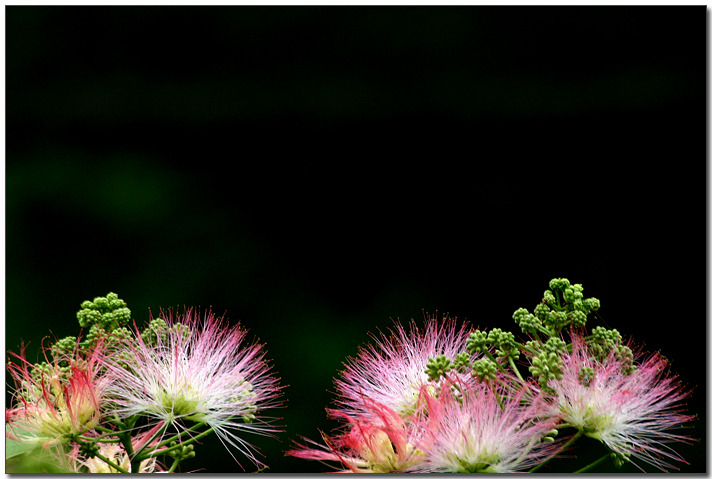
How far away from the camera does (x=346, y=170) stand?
205 centimetres

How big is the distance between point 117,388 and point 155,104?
126 centimetres

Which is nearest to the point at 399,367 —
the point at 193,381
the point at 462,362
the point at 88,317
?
the point at 462,362

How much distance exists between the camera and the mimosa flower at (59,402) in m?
0.75

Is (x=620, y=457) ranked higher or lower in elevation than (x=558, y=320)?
lower

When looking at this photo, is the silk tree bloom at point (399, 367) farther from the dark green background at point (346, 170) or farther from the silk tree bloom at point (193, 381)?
the dark green background at point (346, 170)

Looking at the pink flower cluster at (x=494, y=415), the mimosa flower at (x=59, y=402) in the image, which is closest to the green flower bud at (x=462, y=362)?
the pink flower cluster at (x=494, y=415)

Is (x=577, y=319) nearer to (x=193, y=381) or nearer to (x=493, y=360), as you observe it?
(x=493, y=360)

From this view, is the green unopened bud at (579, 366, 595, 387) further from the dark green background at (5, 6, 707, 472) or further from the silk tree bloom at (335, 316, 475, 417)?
the dark green background at (5, 6, 707, 472)

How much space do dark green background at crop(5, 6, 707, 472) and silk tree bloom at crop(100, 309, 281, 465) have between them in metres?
0.68

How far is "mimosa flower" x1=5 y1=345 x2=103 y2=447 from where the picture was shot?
75 centimetres

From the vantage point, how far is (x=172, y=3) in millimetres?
1507

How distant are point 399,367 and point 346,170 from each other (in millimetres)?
1260

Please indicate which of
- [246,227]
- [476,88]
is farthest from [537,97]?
[246,227]

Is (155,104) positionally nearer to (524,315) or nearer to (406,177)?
(406,177)
